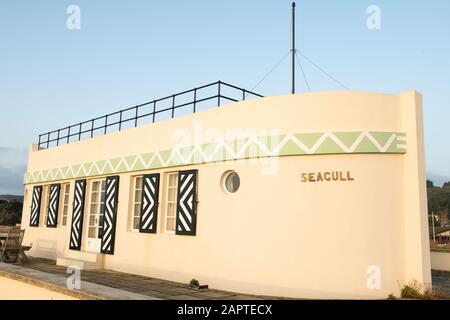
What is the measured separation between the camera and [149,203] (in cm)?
1131

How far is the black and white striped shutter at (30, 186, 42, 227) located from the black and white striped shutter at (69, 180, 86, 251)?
319 cm

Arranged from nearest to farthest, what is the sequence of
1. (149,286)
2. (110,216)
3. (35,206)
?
(149,286) → (110,216) → (35,206)

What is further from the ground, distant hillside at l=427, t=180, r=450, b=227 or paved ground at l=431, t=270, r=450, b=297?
distant hillside at l=427, t=180, r=450, b=227

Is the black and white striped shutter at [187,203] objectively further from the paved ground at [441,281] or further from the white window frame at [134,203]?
the paved ground at [441,281]

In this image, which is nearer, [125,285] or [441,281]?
[125,285]

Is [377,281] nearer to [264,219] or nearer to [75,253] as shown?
[264,219]

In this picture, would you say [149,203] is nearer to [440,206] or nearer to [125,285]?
[125,285]

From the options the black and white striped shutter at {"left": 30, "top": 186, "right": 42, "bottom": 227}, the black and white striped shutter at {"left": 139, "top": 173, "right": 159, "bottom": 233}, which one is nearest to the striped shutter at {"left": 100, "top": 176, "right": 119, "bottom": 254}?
the black and white striped shutter at {"left": 139, "top": 173, "right": 159, "bottom": 233}

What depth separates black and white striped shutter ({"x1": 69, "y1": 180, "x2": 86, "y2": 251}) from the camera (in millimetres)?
13828

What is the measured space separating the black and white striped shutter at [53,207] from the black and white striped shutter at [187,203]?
704cm

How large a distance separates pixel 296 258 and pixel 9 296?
17.0ft

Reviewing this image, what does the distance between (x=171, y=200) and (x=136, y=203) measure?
162 centimetres

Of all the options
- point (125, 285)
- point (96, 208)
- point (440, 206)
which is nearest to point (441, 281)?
point (125, 285)

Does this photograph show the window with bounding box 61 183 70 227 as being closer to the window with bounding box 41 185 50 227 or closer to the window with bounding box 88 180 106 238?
the window with bounding box 41 185 50 227
